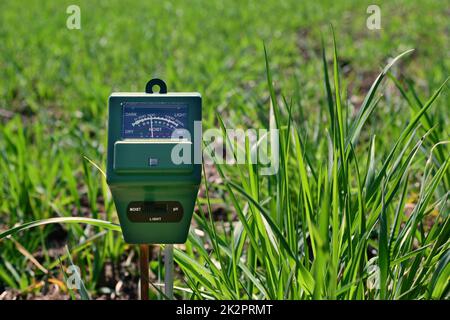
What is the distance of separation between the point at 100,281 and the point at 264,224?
93 cm

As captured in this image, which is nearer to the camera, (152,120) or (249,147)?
(152,120)

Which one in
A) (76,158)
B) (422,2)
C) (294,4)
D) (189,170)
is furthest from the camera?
(294,4)

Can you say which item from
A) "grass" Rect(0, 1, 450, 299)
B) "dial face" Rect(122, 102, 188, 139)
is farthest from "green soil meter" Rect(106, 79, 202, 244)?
"grass" Rect(0, 1, 450, 299)

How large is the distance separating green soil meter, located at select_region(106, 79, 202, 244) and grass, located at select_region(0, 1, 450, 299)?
0.37 ft

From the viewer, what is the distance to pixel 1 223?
280 cm

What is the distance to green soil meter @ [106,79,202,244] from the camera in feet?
4.94

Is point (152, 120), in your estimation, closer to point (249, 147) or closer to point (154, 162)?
point (154, 162)

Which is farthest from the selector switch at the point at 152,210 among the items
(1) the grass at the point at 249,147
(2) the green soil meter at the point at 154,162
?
(1) the grass at the point at 249,147

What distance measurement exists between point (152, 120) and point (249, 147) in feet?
1.26

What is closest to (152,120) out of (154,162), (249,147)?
(154,162)

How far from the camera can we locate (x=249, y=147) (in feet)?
6.08
